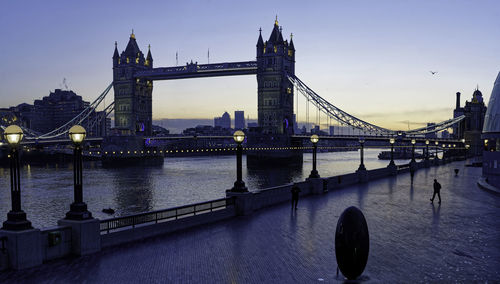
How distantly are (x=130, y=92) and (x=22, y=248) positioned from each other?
151 m

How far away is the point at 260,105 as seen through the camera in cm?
13500

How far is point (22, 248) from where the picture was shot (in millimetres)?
11414

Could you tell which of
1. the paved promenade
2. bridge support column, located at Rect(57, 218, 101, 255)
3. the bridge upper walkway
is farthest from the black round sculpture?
the bridge upper walkway

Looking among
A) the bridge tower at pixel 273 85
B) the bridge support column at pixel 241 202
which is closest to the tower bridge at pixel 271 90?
the bridge tower at pixel 273 85

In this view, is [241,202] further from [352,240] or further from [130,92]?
[130,92]

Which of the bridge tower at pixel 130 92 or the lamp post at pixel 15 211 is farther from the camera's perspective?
the bridge tower at pixel 130 92

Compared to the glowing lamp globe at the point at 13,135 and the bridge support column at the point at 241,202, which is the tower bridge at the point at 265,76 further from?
the glowing lamp globe at the point at 13,135

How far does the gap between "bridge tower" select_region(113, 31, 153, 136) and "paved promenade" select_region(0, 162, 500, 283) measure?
461 ft

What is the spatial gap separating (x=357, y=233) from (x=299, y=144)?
117415 millimetres

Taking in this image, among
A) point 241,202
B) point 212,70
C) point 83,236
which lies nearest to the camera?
point 83,236

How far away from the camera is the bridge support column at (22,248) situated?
1134 centimetres

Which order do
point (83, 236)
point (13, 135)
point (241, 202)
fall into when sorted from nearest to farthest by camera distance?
point (13, 135) → point (83, 236) → point (241, 202)

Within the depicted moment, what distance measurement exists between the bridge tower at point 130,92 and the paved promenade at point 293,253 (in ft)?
461

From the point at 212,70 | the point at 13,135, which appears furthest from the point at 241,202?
the point at 212,70
